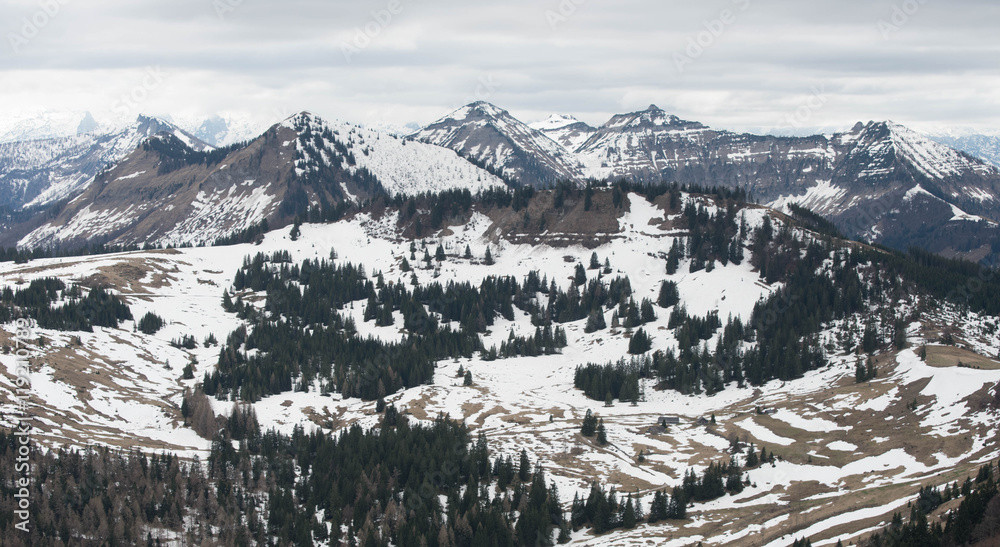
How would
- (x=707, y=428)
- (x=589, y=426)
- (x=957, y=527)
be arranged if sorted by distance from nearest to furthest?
1. (x=957, y=527)
2. (x=707, y=428)
3. (x=589, y=426)

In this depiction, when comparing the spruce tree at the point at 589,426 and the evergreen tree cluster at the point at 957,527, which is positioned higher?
the evergreen tree cluster at the point at 957,527

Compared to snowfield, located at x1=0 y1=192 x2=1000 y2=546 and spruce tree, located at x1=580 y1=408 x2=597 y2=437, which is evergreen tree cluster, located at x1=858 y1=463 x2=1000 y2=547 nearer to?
snowfield, located at x1=0 y1=192 x2=1000 y2=546

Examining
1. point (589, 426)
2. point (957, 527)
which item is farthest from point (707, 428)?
point (957, 527)

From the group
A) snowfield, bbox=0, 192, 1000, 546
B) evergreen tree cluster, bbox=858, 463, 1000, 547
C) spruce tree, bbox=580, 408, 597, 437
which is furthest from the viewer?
spruce tree, bbox=580, 408, 597, 437

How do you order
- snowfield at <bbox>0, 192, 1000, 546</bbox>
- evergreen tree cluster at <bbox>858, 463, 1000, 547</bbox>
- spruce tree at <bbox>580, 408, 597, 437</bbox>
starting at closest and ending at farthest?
evergreen tree cluster at <bbox>858, 463, 1000, 547</bbox> → snowfield at <bbox>0, 192, 1000, 546</bbox> → spruce tree at <bbox>580, 408, 597, 437</bbox>

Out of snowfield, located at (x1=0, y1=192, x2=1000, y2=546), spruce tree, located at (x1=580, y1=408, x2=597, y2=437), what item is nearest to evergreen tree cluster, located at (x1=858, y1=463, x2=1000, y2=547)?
snowfield, located at (x1=0, y1=192, x2=1000, y2=546)

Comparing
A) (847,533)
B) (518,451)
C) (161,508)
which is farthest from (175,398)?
(847,533)

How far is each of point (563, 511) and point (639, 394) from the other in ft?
231

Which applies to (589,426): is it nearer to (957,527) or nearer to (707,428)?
(707,428)

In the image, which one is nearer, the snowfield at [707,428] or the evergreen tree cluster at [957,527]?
the evergreen tree cluster at [957,527]

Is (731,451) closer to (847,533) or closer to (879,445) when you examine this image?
(879,445)

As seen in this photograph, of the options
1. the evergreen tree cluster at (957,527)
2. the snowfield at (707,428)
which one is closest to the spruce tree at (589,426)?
the snowfield at (707,428)

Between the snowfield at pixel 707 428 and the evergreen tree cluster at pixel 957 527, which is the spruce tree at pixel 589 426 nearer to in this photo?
the snowfield at pixel 707 428

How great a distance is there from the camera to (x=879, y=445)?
139 m
